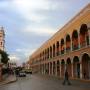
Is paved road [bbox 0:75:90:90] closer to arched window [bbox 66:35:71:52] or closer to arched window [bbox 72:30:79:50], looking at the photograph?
arched window [bbox 72:30:79:50]

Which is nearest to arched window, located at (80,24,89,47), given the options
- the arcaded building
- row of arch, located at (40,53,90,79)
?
the arcaded building

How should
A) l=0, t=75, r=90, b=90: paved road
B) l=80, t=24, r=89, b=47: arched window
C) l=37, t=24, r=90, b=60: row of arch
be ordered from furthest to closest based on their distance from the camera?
l=37, t=24, r=90, b=60: row of arch → l=80, t=24, r=89, b=47: arched window → l=0, t=75, r=90, b=90: paved road

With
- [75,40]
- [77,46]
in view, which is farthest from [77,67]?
[75,40]

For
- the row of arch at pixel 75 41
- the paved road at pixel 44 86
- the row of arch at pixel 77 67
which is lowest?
the paved road at pixel 44 86

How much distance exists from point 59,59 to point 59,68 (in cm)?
294

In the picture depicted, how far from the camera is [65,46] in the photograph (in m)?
57.8

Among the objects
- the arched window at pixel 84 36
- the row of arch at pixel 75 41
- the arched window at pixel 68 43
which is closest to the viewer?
the arched window at pixel 84 36

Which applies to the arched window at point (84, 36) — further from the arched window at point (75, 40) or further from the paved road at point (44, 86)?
the paved road at point (44, 86)

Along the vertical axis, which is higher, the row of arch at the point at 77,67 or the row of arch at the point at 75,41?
the row of arch at the point at 75,41

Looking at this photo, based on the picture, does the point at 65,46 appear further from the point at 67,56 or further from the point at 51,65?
the point at 51,65

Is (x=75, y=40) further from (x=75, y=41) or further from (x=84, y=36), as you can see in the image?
(x=84, y=36)

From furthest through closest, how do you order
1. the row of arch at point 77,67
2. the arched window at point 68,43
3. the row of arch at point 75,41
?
the arched window at point 68,43, the row of arch at point 77,67, the row of arch at point 75,41

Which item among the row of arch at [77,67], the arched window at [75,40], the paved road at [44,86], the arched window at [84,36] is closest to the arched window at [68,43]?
the row of arch at [77,67]

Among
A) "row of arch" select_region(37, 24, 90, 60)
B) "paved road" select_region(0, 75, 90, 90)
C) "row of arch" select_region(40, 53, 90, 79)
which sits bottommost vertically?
"paved road" select_region(0, 75, 90, 90)
